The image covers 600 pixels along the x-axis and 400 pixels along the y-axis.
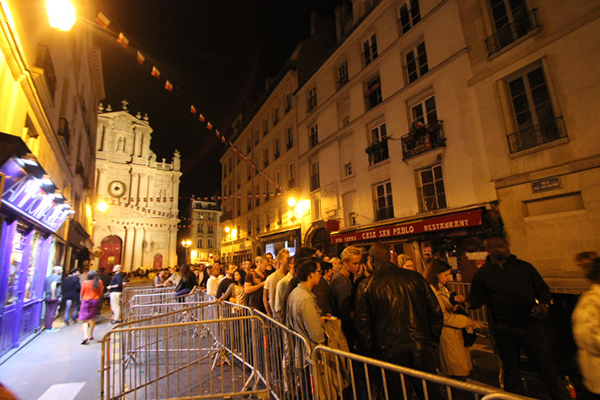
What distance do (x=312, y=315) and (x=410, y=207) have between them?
31.1 feet

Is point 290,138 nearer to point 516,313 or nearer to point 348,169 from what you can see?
point 348,169

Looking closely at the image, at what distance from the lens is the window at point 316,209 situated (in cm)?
1694

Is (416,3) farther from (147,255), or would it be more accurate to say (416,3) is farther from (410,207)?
(147,255)

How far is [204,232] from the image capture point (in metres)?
52.9

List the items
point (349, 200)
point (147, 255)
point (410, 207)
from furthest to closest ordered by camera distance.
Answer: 1. point (147, 255)
2. point (349, 200)
3. point (410, 207)

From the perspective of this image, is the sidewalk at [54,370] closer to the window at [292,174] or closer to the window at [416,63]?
the window at [416,63]

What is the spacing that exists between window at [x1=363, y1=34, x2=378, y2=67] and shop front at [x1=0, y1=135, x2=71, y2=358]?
45.4 feet

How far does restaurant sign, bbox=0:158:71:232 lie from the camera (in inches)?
200

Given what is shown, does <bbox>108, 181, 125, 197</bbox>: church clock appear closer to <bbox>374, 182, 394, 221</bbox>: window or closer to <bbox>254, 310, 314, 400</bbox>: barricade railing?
<bbox>374, 182, 394, 221</bbox>: window

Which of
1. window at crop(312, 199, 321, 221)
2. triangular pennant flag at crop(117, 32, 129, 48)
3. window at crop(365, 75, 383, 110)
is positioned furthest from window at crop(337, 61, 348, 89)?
triangular pennant flag at crop(117, 32, 129, 48)

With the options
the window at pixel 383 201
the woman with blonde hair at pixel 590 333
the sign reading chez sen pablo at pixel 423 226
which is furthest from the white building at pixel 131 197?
the woman with blonde hair at pixel 590 333

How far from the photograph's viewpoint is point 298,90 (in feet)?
64.3

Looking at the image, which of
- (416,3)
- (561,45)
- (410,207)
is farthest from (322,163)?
(561,45)

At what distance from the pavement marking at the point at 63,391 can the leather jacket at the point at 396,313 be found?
4.44 meters
